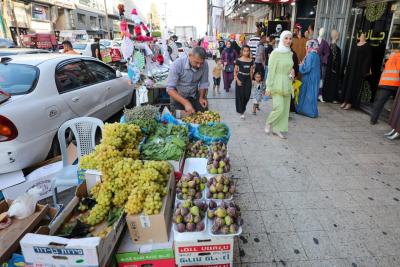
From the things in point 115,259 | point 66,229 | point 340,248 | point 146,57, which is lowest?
point 340,248

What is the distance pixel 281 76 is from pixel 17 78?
4.17 meters

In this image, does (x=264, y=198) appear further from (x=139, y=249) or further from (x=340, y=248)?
(x=139, y=249)

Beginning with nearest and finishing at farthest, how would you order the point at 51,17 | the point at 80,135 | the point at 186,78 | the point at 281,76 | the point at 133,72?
1. the point at 80,135
2. the point at 186,78
3. the point at 281,76
4. the point at 133,72
5. the point at 51,17

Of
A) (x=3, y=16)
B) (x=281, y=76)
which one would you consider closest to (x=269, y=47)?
(x=281, y=76)

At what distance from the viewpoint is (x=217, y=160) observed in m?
2.57

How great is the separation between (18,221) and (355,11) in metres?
8.73

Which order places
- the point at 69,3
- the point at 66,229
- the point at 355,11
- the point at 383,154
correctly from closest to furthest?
the point at 66,229
the point at 383,154
the point at 355,11
the point at 69,3

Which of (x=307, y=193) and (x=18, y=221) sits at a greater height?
(x=18, y=221)

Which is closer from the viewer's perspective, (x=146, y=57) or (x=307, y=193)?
(x=307, y=193)

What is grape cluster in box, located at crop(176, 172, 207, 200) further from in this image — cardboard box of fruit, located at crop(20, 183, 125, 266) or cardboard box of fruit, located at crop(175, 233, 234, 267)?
cardboard box of fruit, located at crop(20, 183, 125, 266)

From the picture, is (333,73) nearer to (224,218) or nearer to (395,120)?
(395,120)

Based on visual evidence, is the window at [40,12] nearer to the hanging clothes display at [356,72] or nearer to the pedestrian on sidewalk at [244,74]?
the pedestrian on sidewalk at [244,74]

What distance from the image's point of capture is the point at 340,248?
248cm

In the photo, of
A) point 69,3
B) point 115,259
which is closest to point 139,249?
point 115,259
